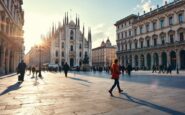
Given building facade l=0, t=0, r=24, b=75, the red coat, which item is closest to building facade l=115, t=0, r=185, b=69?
building facade l=0, t=0, r=24, b=75

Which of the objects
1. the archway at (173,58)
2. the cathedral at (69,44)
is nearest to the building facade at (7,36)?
the archway at (173,58)

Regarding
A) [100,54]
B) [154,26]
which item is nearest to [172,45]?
[154,26]

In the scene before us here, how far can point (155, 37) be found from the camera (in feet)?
161

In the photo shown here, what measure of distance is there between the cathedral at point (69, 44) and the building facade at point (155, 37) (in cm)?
1907

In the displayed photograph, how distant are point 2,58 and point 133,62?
4034cm

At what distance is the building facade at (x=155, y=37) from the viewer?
137 feet

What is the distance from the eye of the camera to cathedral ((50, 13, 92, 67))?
73956 mm

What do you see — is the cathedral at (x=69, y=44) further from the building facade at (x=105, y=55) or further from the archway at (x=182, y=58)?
the archway at (x=182, y=58)

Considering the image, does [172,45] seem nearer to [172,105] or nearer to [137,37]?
[137,37]

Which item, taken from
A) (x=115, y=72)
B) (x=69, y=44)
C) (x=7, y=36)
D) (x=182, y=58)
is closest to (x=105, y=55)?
(x=69, y=44)

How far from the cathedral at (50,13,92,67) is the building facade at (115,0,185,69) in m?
19.1

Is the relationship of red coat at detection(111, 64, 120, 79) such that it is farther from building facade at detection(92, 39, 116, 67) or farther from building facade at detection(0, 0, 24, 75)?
building facade at detection(92, 39, 116, 67)

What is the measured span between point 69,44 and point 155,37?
122 feet

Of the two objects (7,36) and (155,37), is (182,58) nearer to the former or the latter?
(155,37)
